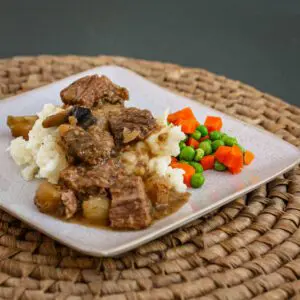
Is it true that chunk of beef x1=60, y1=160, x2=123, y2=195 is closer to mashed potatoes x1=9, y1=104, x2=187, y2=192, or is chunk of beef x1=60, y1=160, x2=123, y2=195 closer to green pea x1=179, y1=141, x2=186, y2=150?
mashed potatoes x1=9, y1=104, x2=187, y2=192

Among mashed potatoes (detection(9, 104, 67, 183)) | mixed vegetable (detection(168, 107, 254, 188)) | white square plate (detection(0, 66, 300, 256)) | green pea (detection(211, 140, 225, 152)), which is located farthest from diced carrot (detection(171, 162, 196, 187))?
mashed potatoes (detection(9, 104, 67, 183))

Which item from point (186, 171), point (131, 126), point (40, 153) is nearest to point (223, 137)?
point (186, 171)

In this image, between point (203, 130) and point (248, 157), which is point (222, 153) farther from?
point (203, 130)

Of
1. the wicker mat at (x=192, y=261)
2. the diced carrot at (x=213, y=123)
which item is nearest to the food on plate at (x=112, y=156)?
the diced carrot at (x=213, y=123)

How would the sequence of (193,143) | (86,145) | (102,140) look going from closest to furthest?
(86,145) → (102,140) → (193,143)

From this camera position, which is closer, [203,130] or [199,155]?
[199,155]

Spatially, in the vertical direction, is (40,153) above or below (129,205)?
below

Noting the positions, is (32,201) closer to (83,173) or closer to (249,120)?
(83,173)

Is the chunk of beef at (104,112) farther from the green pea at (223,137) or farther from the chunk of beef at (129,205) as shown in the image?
the green pea at (223,137)
